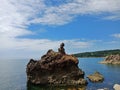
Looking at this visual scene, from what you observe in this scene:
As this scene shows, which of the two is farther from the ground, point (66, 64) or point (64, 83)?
point (66, 64)

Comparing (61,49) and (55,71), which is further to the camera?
(61,49)

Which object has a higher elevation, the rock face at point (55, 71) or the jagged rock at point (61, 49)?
the jagged rock at point (61, 49)

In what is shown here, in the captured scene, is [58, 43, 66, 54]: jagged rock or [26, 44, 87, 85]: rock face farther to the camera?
[58, 43, 66, 54]: jagged rock

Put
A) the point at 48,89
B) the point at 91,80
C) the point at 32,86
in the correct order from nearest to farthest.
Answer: the point at 48,89 → the point at 32,86 → the point at 91,80

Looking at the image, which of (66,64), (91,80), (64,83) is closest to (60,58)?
(66,64)

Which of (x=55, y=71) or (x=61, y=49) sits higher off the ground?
(x=61, y=49)

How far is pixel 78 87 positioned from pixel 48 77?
14.2 m

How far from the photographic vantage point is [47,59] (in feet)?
355

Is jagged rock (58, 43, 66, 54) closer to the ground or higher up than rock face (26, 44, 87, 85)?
higher up

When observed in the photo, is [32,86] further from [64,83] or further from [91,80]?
[91,80]

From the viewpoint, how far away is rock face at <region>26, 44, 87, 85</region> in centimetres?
10462

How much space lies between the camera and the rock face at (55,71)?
10462 cm

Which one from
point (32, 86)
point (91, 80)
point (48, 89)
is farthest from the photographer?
point (91, 80)

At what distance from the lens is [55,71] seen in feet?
352
